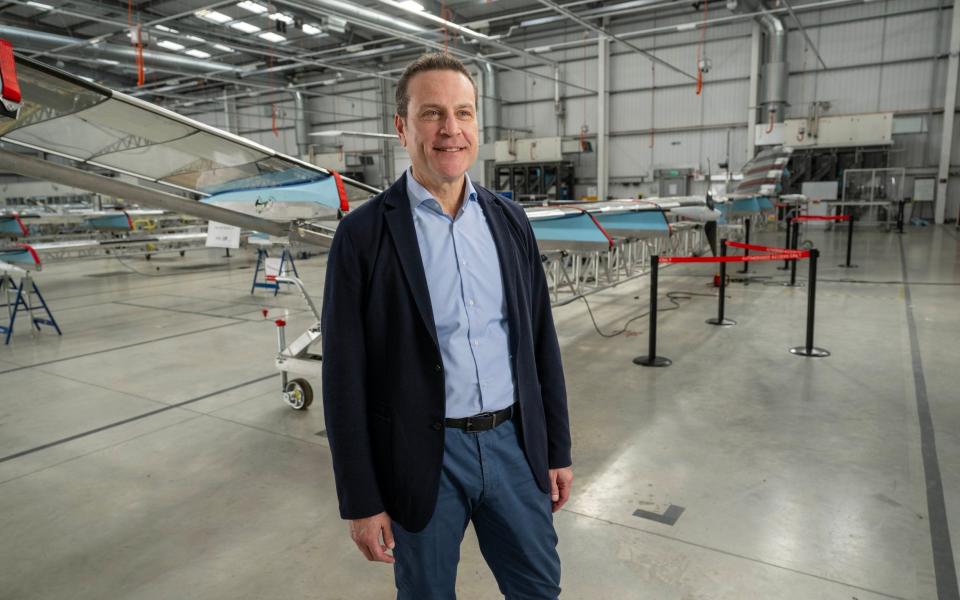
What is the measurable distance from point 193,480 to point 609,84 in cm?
2512

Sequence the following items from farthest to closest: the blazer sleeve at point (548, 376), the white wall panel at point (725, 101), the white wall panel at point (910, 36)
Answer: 1. the white wall panel at point (725, 101)
2. the white wall panel at point (910, 36)
3. the blazer sleeve at point (548, 376)

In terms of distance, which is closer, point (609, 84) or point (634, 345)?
point (634, 345)

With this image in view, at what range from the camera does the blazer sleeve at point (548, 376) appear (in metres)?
1.78

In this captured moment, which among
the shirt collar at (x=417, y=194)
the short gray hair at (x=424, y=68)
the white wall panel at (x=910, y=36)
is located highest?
the white wall panel at (x=910, y=36)

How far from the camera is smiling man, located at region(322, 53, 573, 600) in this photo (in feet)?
4.78

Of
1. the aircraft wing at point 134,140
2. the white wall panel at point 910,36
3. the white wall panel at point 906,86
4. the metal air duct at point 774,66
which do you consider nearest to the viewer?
the aircraft wing at point 134,140

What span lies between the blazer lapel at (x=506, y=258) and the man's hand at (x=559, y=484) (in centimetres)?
46

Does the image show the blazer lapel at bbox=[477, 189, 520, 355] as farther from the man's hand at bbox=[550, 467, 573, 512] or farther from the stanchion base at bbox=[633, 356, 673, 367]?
the stanchion base at bbox=[633, 356, 673, 367]

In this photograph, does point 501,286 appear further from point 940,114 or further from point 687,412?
point 940,114

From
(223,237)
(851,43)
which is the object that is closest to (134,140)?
(223,237)

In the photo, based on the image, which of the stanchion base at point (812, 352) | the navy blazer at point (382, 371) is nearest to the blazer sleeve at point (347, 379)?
the navy blazer at point (382, 371)

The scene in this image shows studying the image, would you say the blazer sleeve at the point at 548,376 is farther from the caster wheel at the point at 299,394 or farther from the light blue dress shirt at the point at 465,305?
the caster wheel at the point at 299,394

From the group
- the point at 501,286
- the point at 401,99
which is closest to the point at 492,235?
the point at 501,286

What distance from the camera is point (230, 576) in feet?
9.04
